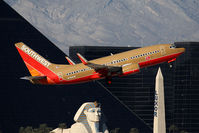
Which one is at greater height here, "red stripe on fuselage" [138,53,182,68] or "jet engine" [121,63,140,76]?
"red stripe on fuselage" [138,53,182,68]

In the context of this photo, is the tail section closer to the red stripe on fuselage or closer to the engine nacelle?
the engine nacelle

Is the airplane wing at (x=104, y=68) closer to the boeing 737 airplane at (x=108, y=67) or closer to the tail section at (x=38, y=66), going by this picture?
the boeing 737 airplane at (x=108, y=67)

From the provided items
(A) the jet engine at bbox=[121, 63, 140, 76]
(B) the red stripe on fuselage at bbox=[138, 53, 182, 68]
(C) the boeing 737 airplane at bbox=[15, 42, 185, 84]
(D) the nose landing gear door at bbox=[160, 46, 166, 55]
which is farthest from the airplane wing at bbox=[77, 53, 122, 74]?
(D) the nose landing gear door at bbox=[160, 46, 166, 55]

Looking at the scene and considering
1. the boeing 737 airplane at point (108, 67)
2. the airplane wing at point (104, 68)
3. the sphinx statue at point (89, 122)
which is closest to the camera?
the airplane wing at point (104, 68)

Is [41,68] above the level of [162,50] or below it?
below

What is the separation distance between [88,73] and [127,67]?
976 centimetres

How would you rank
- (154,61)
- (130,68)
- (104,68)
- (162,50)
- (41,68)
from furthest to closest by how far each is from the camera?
(41,68)
(162,50)
(154,61)
(104,68)
(130,68)

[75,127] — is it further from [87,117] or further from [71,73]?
[71,73]

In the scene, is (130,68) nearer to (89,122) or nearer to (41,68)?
(41,68)

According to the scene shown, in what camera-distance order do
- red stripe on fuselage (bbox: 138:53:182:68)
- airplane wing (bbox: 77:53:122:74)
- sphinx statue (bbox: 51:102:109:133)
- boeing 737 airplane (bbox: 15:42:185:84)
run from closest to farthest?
1. airplane wing (bbox: 77:53:122:74)
2. boeing 737 airplane (bbox: 15:42:185:84)
3. red stripe on fuselage (bbox: 138:53:182:68)
4. sphinx statue (bbox: 51:102:109:133)

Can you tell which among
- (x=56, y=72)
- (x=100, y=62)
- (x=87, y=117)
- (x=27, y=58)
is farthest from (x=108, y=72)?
(x=87, y=117)

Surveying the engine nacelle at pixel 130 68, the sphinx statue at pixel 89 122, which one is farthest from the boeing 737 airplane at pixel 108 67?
the sphinx statue at pixel 89 122

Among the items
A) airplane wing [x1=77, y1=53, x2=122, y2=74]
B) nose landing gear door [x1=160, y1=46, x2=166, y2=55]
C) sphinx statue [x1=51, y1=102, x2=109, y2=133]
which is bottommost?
sphinx statue [x1=51, y1=102, x2=109, y2=133]

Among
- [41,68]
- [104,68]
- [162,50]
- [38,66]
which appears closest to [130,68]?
[104,68]
